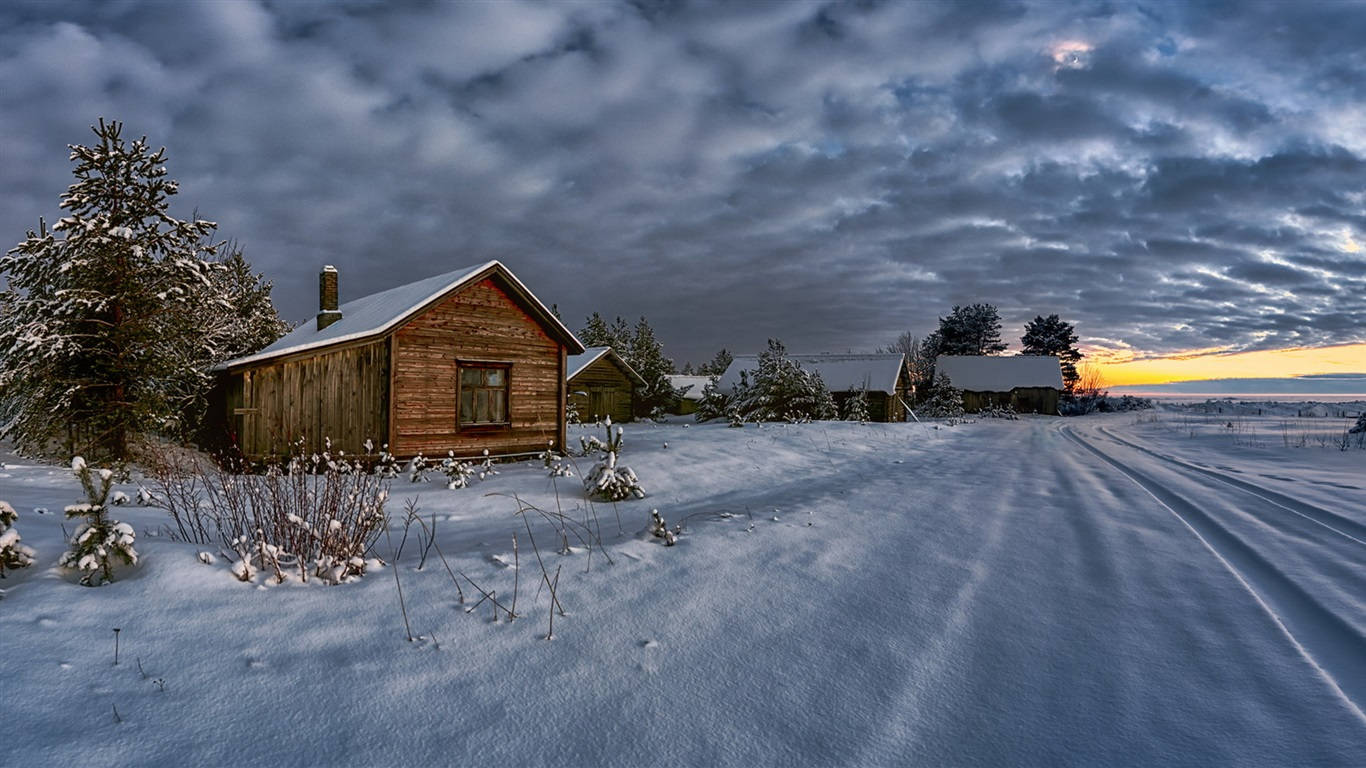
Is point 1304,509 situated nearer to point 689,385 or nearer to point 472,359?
point 472,359

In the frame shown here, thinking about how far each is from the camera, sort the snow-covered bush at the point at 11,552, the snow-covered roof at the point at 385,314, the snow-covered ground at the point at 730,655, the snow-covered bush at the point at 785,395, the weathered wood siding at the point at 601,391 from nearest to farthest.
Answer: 1. the snow-covered ground at the point at 730,655
2. the snow-covered bush at the point at 11,552
3. the snow-covered roof at the point at 385,314
4. the snow-covered bush at the point at 785,395
5. the weathered wood siding at the point at 601,391

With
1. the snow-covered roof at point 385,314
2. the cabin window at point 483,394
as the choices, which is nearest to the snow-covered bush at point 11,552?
the snow-covered roof at point 385,314

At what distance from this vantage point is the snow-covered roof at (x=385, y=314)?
42.0 ft

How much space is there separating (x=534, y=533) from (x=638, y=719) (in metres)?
4.14

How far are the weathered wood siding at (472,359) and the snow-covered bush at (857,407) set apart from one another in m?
21.0

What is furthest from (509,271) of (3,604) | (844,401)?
(844,401)

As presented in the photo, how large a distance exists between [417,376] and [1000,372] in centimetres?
5936

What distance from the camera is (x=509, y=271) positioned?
48.6 feet

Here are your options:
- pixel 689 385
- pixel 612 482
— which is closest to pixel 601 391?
pixel 689 385

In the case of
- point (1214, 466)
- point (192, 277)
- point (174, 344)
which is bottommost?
point (1214, 466)

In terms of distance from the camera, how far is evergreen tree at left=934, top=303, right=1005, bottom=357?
69812 millimetres

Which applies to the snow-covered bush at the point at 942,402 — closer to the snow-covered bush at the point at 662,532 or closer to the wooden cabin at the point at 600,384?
the wooden cabin at the point at 600,384

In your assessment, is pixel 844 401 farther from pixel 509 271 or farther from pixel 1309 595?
pixel 1309 595

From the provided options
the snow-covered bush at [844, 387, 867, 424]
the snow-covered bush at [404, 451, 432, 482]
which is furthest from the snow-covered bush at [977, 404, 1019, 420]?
the snow-covered bush at [404, 451, 432, 482]
